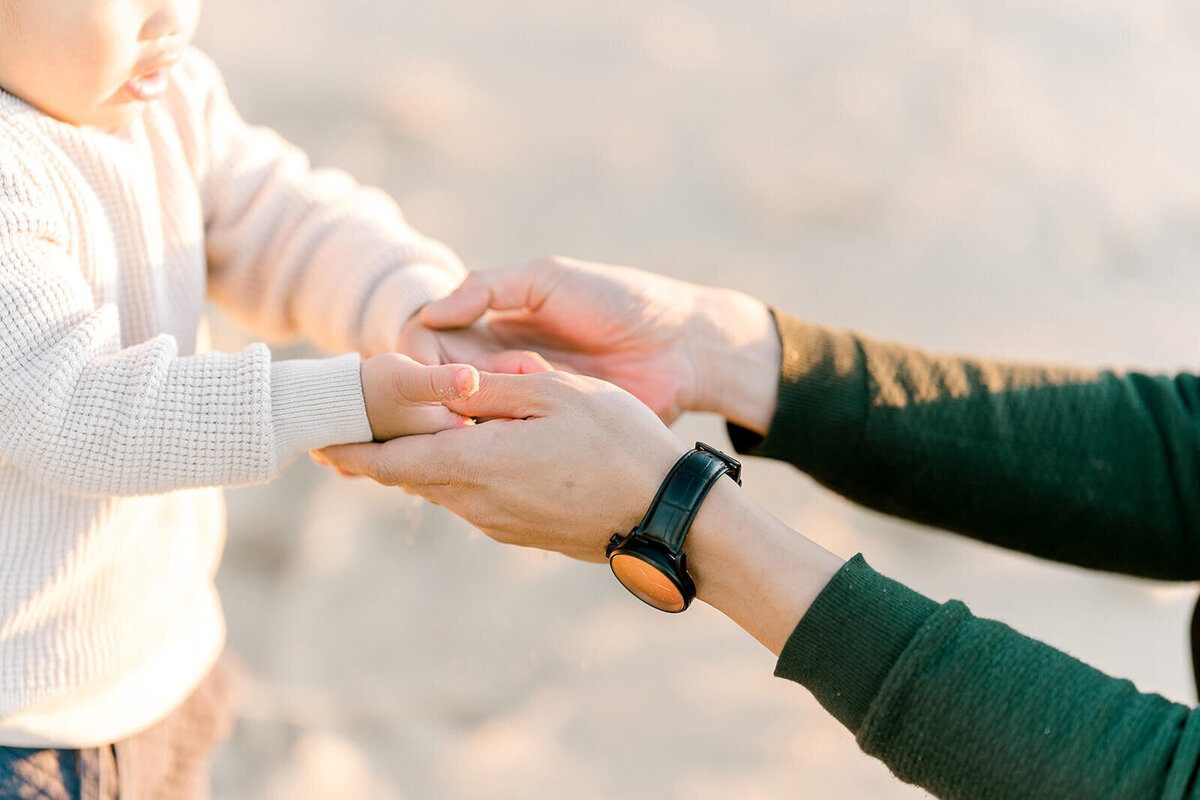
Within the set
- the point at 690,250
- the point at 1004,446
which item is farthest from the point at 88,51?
the point at 690,250

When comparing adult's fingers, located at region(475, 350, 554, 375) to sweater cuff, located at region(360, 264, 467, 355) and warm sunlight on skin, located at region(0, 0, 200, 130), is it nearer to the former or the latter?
sweater cuff, located at region(360, 264, 467, 355)

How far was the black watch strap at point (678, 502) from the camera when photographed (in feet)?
3.73

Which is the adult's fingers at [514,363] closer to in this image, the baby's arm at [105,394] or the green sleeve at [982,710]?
the baby's arm at [105,394]

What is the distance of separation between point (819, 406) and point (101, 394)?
938 millimetres

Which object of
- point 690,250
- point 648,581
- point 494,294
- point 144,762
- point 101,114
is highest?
point 101,114

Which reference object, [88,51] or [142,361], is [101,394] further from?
[88,51]

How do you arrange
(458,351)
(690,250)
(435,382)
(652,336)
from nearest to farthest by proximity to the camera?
(435,382) → (458,351) → (652,336) → (690,250)

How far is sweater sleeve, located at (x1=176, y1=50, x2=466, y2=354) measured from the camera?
4.36ft

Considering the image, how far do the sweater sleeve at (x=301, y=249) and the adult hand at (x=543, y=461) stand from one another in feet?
0.85

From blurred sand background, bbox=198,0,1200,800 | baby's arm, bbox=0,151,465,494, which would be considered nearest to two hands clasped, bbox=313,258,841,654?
baby's arm, bbox=0,151,465,494

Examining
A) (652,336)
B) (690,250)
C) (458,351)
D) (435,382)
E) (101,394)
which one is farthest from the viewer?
(690,250)

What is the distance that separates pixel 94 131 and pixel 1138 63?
10.4ft

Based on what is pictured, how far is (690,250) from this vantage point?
106 inches

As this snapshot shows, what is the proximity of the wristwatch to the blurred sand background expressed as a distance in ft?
2.95
